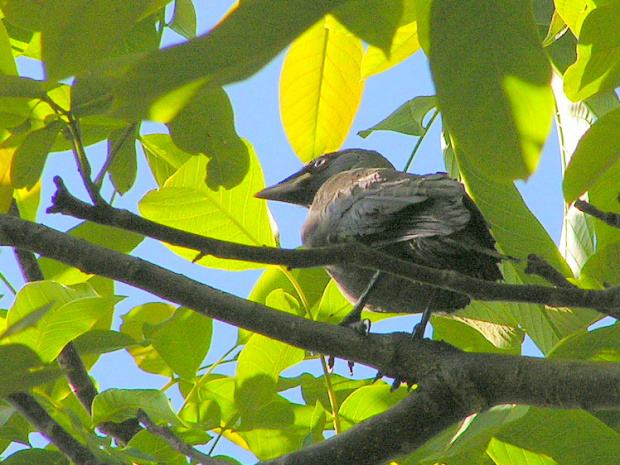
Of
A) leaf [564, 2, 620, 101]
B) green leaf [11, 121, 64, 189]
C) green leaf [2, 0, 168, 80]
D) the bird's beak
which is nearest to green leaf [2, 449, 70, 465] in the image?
green leaf [11, 121, 64, 189]

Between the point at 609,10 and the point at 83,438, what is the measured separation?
127 cm

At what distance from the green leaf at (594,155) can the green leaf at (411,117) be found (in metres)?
0.98

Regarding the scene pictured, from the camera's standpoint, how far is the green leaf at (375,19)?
895 mm

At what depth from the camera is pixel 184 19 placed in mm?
2176

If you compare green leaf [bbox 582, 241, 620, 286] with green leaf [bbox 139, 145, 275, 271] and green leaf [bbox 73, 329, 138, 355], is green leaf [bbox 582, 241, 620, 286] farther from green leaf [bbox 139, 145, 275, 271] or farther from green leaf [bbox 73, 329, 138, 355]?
green leaf [bbox 73, 329, 138, 355]

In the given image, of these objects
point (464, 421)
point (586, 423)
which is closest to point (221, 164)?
point (464, 421)

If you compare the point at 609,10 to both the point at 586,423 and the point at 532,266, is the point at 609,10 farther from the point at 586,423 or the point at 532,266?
the point at 586,423

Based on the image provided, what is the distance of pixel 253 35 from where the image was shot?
63cm

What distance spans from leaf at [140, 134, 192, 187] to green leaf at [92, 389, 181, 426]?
0.71 metres

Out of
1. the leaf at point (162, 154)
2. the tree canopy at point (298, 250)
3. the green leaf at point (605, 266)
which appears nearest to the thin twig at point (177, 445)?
the tree canopy at point (298, 250)

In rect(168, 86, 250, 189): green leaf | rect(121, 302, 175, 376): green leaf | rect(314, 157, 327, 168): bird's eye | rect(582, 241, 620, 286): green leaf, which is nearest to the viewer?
rect(168, 86, 250, 189): green leaf

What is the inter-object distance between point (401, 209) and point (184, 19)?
81 centimetres

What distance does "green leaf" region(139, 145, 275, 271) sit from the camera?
78.8 inches

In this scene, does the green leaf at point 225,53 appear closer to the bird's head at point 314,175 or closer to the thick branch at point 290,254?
the thick branch at point 290,254
